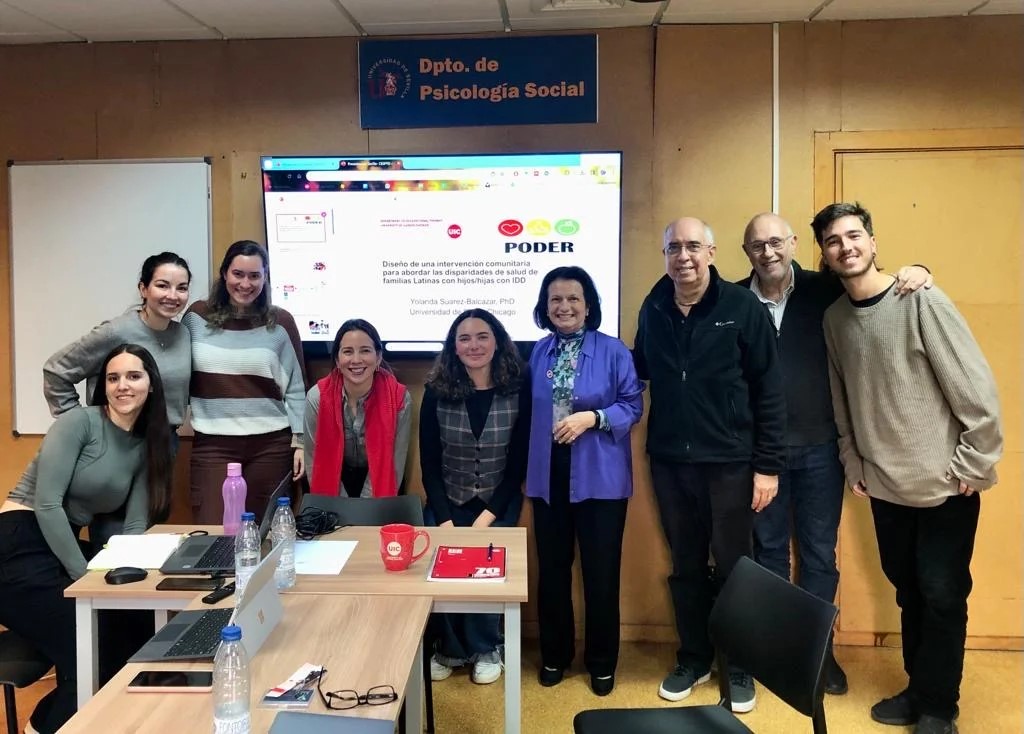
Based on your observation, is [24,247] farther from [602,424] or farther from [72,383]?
[602,424]

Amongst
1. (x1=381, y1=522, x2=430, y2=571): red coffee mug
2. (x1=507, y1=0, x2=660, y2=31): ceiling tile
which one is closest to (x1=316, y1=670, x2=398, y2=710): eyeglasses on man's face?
(x1=381, y1=522, x2=430, y2=571): red coffee mug

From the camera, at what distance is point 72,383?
8.21 ft

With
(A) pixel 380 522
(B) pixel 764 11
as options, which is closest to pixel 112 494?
(A) pixel 380 522

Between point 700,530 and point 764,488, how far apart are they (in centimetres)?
33

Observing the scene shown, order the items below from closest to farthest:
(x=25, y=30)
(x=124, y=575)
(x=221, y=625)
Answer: (x=221, y=625) < (x=124, y=575) < (x=25, y=30)

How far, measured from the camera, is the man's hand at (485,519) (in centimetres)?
256

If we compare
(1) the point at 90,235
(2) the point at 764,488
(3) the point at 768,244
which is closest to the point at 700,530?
(2) the point at 764,488

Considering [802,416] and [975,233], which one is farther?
[975,233]

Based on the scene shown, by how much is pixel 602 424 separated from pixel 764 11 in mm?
1788

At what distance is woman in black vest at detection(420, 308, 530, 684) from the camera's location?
2627mm

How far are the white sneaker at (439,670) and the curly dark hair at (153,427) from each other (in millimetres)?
1210

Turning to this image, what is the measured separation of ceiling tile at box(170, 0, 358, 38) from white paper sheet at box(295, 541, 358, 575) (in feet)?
6.65

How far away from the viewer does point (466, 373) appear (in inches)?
104

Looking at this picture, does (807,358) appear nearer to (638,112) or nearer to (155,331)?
(638,112)
